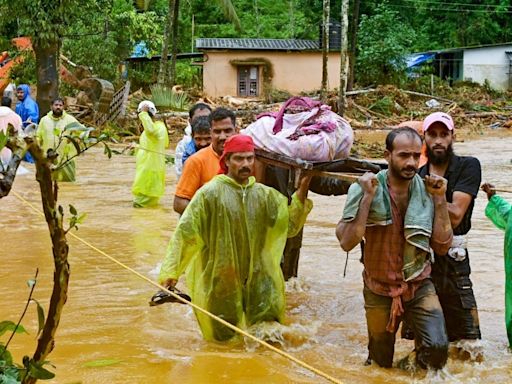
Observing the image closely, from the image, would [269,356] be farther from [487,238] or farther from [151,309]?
[487,238]

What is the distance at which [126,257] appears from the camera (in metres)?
8.98

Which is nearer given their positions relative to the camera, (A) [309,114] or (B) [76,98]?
(A) [309,114]

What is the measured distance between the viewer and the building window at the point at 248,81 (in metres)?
37.2

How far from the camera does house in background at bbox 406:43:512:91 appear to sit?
41656 mm

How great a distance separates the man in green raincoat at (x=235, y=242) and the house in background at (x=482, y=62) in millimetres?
36821

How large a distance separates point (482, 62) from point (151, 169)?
109 ft

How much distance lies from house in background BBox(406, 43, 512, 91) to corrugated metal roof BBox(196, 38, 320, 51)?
20.7 feet

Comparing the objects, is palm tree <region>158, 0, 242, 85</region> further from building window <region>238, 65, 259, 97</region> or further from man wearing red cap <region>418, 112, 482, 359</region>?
man wearing red cap <region>418, 112, 482, 359</region>

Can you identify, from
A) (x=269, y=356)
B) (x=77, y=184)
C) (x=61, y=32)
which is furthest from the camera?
(x=61, y=32)

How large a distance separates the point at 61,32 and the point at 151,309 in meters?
13.4

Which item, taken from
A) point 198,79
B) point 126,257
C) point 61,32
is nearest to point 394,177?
point 126,257

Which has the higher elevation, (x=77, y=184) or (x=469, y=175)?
(x=469, y=175)

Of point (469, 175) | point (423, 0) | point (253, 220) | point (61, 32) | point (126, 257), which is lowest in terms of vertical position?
point (126, 257)

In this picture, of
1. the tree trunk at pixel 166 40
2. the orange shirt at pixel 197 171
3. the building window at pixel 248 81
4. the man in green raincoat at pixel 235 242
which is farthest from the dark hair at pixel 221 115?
the building window at pixel 248 81
